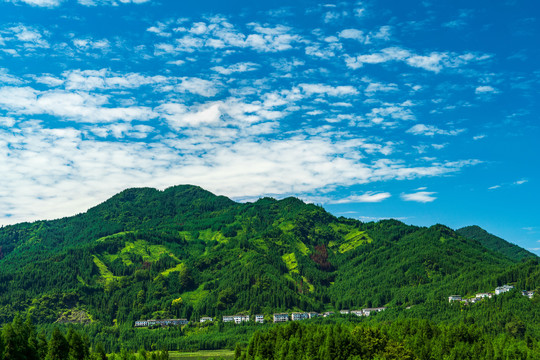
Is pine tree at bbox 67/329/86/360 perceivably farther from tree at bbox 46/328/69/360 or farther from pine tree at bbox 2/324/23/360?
pine tree at bbox 2/324/23/360

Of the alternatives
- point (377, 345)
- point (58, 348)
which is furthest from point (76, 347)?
point (377, 345)

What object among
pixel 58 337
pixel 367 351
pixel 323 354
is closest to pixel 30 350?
pixel 58 337

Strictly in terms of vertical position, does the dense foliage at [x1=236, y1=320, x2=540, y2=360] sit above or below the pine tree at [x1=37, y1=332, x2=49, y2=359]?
below

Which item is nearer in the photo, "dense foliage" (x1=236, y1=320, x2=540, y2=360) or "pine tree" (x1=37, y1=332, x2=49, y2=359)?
"pine tree" (x1=37, y1=332, x2=49, y2=359)

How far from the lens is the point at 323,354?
170 meters

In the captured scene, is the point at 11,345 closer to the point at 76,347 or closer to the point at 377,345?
the point at 76,347

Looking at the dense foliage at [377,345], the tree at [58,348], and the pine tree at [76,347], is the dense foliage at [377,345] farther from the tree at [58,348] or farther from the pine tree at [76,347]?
the tree at [58,348]

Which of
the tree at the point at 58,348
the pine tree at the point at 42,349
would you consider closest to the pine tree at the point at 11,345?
the tree at the point at 58,348

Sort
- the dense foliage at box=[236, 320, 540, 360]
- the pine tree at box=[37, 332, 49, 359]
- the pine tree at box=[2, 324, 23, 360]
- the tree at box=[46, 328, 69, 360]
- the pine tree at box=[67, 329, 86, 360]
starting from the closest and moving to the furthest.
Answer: the pine tree at box=[2, 324, 23, 360], the tree at box=[46, 328, 69, 360], the pine tree at box=[37, 332, 49, 359], the pine tree at box=[67, 329, 86, 360], the dense foliage at box=[236, 320, 540, 360]

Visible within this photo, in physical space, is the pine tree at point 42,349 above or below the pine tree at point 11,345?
below

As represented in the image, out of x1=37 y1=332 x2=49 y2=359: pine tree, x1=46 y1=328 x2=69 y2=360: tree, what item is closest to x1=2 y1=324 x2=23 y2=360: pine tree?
x1=46 y1=328 x2=69 y2=360: tree

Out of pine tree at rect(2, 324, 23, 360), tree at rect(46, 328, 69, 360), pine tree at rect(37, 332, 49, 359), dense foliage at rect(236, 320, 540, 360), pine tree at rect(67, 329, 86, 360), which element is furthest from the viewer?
dense foliage at rect(236, 320, 540, 360)

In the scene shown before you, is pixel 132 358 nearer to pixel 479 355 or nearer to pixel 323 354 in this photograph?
pixel 323 354

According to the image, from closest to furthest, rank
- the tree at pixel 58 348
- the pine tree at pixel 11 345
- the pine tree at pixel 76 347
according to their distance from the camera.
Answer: the pine tree at pixel 11 345
the tree at pixel 58 348
the pine tree at pixel 76 347
